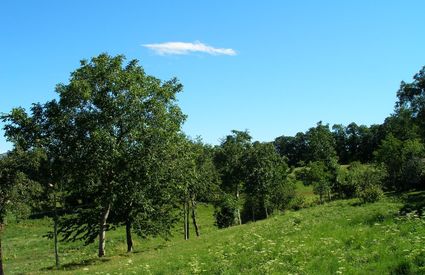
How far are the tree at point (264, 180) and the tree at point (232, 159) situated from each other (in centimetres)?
130

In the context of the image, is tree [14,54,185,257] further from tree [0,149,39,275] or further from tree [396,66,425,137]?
tree [396,66,425,137]

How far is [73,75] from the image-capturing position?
32062 mm

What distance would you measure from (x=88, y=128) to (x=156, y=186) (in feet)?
23.6

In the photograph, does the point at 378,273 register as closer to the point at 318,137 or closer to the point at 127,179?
the point at 127,179

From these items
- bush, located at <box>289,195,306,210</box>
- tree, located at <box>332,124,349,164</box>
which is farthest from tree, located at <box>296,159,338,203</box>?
tree, located at <box>332,124,349,164</box>

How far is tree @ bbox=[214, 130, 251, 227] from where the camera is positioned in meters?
65.7

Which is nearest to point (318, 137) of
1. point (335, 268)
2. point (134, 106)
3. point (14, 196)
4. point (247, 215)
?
point (247, 215)

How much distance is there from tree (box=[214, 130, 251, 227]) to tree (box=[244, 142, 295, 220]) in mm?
1300

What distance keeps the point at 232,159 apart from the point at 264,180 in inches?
235

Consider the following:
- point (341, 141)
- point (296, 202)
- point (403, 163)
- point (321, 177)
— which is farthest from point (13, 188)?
point (341, 141)

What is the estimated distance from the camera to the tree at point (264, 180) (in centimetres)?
6406

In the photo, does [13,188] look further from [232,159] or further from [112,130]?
[232,159]

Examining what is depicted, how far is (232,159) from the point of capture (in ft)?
217

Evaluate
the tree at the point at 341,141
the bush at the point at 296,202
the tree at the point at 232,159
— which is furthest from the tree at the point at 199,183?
the tree at the point at 341,141
